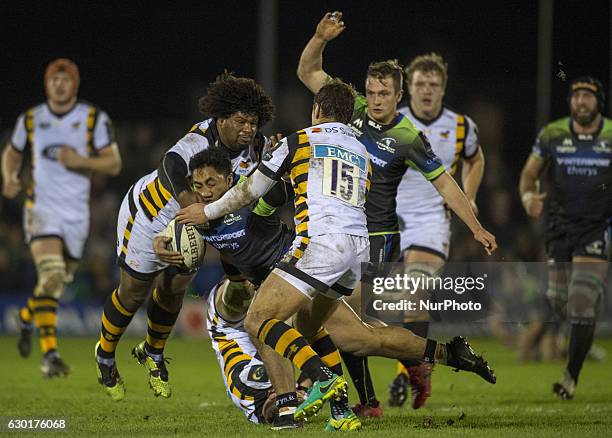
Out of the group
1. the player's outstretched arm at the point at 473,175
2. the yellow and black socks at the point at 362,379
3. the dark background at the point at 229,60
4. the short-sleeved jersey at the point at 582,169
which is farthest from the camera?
the dark background at the point at 229,60

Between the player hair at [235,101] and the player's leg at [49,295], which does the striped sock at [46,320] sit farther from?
the player hair at [235,101]

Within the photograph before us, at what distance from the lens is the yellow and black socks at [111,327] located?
8.54 metres

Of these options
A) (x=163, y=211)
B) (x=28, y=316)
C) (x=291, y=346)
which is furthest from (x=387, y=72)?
(x=28, y=316)

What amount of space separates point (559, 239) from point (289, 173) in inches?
167

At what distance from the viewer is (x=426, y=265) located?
31.0 feet

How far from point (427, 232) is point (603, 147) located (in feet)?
6.01

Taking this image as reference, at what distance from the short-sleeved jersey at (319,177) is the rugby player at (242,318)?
1.65 ft

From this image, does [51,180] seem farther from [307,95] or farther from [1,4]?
[1,4]

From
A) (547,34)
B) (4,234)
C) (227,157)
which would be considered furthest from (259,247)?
(547,34)

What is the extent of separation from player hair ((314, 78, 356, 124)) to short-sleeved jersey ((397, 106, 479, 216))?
9.74ft

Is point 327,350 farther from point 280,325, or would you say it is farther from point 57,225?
point 57,225

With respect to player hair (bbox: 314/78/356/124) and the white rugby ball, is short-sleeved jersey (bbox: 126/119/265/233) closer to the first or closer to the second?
the white rugby ball

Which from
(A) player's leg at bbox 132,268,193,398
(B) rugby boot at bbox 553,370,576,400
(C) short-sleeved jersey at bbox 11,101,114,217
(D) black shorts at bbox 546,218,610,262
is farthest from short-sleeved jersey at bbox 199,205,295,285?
A: (C) short-sleeved jersey at bbox 11,101,114,217

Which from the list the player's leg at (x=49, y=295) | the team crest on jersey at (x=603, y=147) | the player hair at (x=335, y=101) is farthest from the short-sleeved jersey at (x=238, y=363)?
the team crest on jersey at (x=603, y=147)
